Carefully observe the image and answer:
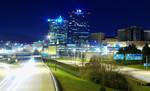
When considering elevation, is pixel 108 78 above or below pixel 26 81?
above

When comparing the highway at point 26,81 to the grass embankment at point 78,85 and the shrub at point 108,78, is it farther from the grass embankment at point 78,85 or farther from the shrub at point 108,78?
the shrub at point 108,78

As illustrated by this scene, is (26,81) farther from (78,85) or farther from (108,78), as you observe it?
(108,78)

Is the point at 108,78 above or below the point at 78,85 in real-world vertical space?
above

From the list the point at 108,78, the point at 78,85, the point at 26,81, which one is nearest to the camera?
the point at 78,85

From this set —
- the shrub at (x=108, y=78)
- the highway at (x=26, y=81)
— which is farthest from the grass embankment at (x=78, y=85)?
the shrub at (x=108, y=78)

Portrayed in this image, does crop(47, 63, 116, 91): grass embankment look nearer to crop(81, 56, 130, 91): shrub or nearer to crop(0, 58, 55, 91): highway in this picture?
crop(0, 58, 55, 91): highway

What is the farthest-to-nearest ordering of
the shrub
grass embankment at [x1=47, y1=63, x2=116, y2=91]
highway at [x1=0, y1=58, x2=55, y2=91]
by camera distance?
the shrub
highway at [x1=0, y1=58, x2=55, y2=91]
grass embankment at [x1=47, y1=63, x2=116, y2=91]

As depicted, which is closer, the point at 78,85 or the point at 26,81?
the point at 78,85

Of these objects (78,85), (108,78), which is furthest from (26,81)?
(108,78)

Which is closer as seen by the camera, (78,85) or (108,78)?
(78,85)

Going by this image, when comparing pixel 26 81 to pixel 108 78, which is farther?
pixel 108 78

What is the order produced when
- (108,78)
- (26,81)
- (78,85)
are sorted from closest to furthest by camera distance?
(78,85), (26,81), (108,78)

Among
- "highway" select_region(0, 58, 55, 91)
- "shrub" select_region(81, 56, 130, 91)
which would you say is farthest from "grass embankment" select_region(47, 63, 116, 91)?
"shrub" select_region(81, 56, 130, 91)

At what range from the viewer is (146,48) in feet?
305
